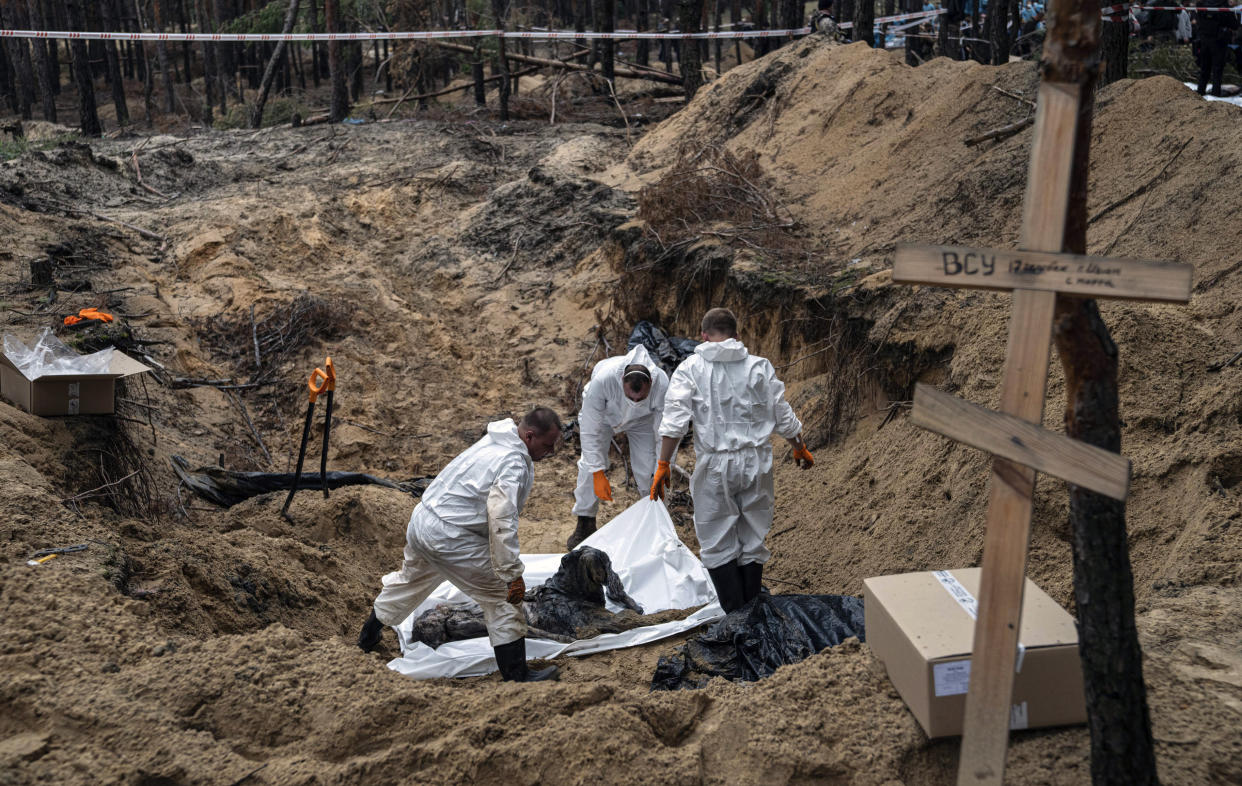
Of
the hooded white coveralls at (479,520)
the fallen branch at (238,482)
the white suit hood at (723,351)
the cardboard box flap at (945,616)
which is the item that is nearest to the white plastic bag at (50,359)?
the fallen branch at (238,482)

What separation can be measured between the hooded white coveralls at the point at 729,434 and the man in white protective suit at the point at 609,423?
127 cm

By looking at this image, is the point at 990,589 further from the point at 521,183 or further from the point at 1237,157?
the point at 521,183

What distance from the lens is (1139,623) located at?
11.4 feet

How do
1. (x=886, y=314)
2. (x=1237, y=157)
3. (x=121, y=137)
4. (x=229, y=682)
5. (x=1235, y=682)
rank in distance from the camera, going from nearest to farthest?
(x=1235, y=682)
(x=229, y=682)
(x=1237, y=157)
(x=886, y=314)
(x=121, y=137)

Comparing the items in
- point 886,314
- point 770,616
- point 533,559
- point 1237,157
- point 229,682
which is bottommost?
point 533,559

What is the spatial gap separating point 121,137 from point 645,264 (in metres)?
12.4

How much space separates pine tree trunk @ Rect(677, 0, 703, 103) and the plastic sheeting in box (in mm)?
11319

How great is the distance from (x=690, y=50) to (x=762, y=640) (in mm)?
13583

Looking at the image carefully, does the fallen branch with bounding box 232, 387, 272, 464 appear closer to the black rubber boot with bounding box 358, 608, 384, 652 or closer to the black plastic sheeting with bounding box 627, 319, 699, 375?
the black plastic sheeting with bounding box 627, 319, 699, 375

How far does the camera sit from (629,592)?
221 inches

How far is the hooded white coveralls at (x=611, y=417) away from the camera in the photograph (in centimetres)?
657

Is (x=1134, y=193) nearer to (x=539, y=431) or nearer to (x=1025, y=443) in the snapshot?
(x=539, y=431)

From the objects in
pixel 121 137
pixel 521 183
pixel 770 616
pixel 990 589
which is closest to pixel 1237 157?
pixel 770 616

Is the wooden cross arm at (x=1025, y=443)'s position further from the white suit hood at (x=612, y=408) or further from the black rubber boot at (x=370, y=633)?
the white suit hood at (x=612, y=408)
